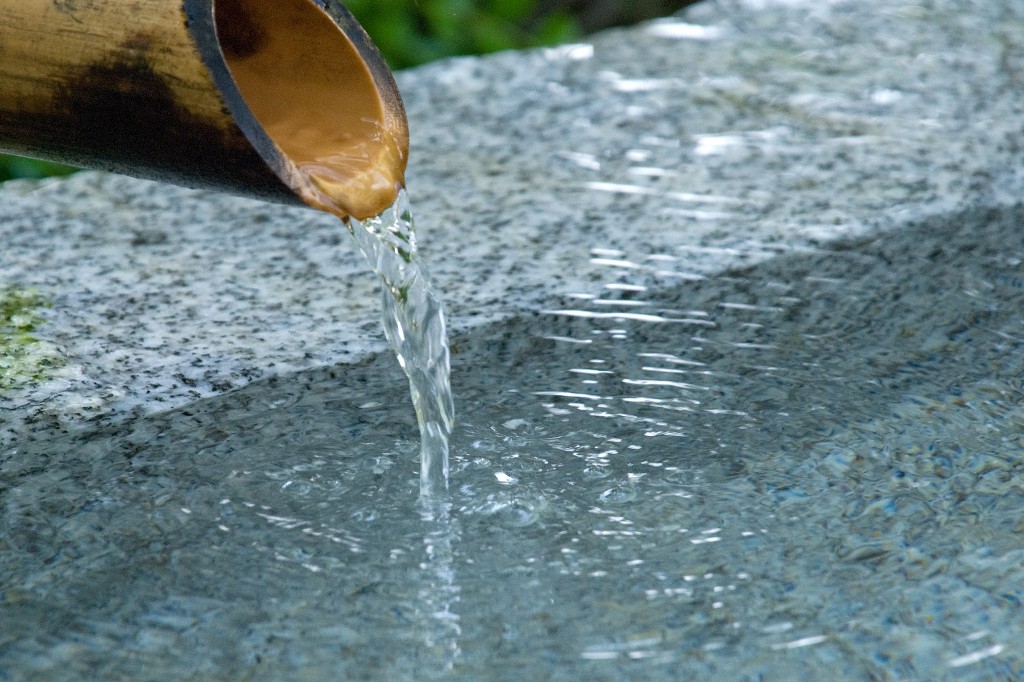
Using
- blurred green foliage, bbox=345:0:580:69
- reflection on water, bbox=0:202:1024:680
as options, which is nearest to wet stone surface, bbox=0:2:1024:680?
reflection on water, bbox=0:202:1024:680

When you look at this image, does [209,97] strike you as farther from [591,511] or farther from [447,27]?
[447,27]

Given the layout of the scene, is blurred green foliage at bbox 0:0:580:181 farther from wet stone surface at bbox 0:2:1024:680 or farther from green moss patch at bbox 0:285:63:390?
green moss patch at bbox 0:285:63:390

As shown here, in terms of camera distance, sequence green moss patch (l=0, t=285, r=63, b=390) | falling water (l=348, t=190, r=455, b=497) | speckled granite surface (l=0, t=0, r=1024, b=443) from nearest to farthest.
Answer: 1. falling water (l=348, t=190, r=455, b=497)
2. green moss patch (l=0, t=285, r=63, b=390)
3. speckled granite surface (l=0, t=0, r=1024, b=443)

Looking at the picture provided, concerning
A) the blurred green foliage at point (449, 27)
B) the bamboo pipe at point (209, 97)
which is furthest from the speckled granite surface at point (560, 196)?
the blurred green foliage at point (449, 27)

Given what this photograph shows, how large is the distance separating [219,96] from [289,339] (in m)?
0.79

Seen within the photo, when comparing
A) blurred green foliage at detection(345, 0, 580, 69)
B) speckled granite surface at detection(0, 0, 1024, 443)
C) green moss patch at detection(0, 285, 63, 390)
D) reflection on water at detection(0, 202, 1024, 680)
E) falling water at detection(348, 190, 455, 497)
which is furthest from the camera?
blurred green foliage at detection(345, 0, 580, 69)

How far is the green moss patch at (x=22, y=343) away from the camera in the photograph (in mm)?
2273

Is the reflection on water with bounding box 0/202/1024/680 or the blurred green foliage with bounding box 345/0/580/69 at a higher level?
the blurred green foliage with bounding box 345/0/580/69

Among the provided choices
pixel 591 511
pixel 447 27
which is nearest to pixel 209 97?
pixel 591 511

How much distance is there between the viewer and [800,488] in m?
2.05

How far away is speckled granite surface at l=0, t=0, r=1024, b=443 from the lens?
7.98 ft

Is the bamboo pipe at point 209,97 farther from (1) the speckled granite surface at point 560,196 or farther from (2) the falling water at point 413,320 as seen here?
(1) the speckled granite surface at point 560,196

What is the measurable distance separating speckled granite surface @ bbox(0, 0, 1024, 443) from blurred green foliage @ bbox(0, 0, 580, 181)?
108 cm

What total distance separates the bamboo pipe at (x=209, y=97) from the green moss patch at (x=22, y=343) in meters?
0.48
